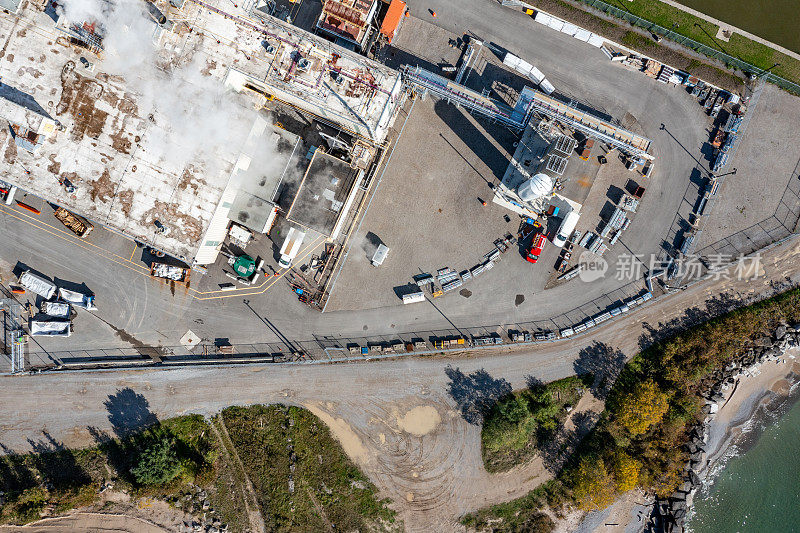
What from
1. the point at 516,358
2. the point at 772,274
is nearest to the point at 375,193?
the point at 516,358

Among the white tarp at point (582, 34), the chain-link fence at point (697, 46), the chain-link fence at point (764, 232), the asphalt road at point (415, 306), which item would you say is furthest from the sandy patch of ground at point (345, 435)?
the chain-link fence at point (697, 46)

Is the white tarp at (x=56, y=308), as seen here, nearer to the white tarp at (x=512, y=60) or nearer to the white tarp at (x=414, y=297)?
the white tarp at (x=414, y=297)

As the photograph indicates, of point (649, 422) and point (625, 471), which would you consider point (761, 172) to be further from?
point (625, 471)

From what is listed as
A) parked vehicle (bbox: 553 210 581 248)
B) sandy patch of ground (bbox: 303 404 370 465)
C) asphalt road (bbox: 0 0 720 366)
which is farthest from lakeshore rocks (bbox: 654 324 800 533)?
sandy patch of ground (bbox: 303 404 370 465)

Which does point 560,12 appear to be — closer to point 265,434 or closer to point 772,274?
point 772,274

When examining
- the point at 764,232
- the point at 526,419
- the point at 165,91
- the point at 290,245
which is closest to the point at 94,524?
the point at 290,245

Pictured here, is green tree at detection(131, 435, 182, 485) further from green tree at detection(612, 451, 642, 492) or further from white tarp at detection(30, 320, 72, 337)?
green tree at detection(612, 451, 642, 492)

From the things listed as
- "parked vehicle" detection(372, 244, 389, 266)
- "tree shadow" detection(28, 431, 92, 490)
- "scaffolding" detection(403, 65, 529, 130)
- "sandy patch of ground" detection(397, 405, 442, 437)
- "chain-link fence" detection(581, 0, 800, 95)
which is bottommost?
"tree shadow" detection(28, 431, 92, 490)
